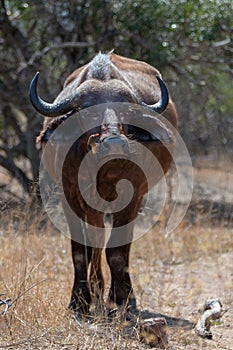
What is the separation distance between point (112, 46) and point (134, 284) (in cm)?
471

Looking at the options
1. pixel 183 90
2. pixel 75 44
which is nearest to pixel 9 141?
pixel 75 44

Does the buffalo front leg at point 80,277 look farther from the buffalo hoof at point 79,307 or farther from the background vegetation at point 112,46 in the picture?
the background vegetation at point 112,46

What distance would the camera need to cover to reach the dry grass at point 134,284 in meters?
4.35

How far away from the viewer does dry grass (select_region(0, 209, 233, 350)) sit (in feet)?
14.3

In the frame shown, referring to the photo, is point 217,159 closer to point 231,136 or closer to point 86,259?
point 231,136

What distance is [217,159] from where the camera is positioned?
37.2 ft

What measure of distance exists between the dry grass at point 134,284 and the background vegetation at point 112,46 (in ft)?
7.39

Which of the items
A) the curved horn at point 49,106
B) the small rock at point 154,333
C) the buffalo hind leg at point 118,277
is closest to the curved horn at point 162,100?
the curved horn at point 49,106

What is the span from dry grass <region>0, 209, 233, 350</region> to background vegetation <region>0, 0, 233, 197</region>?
88.6 inches

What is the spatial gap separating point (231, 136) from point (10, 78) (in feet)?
12.0

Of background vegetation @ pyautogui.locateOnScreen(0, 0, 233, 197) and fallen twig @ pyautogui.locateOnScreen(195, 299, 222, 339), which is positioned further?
background vegetation @ pyautogui.locateOnScreen(0, 0, 233, 197)

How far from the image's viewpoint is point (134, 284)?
6.50m

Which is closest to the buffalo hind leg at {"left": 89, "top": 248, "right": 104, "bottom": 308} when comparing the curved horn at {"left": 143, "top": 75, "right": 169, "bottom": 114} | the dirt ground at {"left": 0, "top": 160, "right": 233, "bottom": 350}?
the dirt ground at {"left": 0, "top": 160, "right": 233, "bottom": 350}

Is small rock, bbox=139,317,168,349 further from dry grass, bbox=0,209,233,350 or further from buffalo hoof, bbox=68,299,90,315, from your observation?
buffalo hoof, bbox=68,299,90,315
